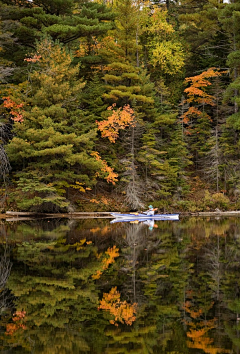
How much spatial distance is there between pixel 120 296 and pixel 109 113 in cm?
2241

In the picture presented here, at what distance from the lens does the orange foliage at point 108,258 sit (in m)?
11.2

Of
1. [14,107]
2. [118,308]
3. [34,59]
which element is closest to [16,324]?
[118,308]

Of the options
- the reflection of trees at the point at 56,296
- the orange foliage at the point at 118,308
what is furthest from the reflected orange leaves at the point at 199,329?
the reflection of trees at the point at 56,296

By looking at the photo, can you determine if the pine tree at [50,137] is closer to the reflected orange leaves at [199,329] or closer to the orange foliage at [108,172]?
the orange foliage at [108,172]

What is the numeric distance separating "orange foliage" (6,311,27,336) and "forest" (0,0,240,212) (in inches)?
670

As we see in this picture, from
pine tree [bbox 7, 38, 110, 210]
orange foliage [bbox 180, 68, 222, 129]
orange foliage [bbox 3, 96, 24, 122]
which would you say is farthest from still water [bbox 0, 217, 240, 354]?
orange foliage [bbox 180, 68, 222, 129]

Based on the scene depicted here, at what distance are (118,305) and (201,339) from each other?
6.92ft

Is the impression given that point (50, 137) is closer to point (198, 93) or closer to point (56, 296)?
point (198, 93)

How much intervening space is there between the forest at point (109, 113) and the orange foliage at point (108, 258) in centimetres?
1181

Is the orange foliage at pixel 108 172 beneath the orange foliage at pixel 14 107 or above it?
beneath

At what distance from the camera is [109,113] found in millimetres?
30312

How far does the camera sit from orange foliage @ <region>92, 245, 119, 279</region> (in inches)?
440

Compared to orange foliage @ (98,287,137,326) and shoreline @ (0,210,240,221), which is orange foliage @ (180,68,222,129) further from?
orange foliage @ (98,287,137,326)

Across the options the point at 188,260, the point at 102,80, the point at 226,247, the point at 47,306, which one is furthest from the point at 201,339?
the point at 102,80
